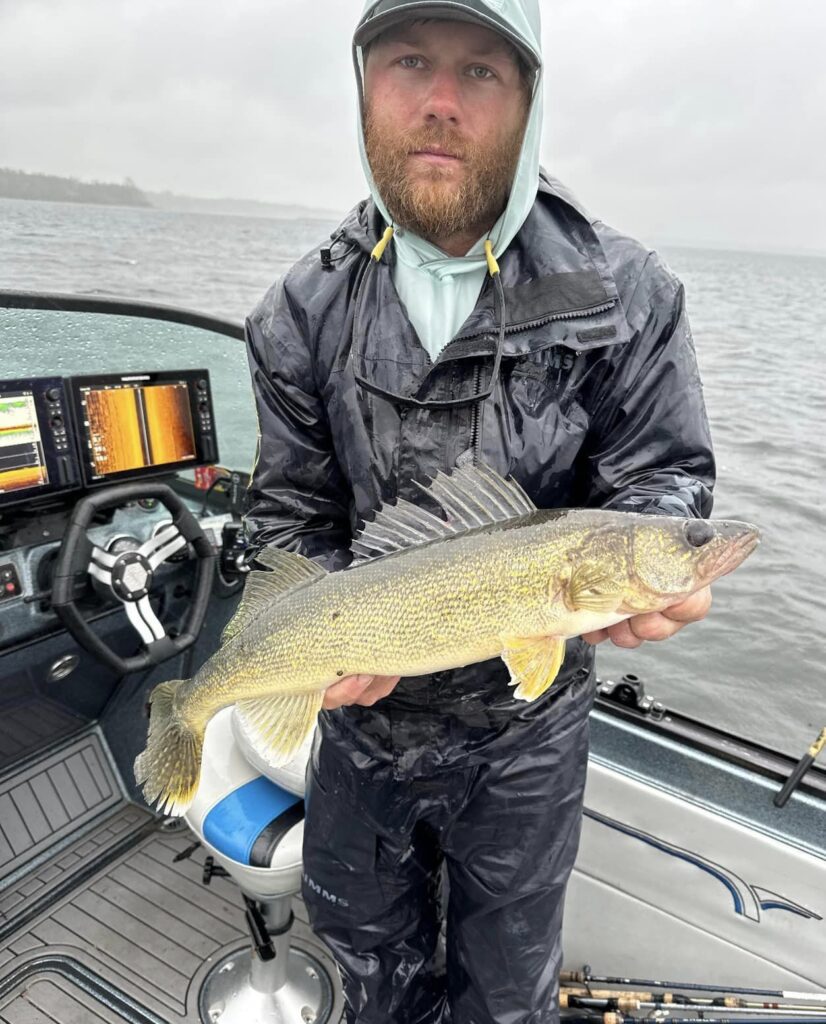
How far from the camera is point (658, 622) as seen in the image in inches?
76.4

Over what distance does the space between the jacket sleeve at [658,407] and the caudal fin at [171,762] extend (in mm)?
1613

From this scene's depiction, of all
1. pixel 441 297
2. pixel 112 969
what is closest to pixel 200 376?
pixel 441 297

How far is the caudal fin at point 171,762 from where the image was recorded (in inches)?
98.9

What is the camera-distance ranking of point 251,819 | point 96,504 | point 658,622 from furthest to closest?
1. point 96,504
2. point 251,819
3. point 658,622

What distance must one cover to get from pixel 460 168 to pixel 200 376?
2.13 metres

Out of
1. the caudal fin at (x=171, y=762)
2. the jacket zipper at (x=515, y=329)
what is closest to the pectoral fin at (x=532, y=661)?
the jacket zipper at (x=515, y=329)

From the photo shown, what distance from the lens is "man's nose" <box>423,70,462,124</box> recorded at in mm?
2057

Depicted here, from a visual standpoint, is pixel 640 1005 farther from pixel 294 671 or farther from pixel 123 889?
pixel 123 889

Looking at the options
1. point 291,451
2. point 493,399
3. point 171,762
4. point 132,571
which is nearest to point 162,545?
point 132,571

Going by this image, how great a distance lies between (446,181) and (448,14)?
15.9 inches

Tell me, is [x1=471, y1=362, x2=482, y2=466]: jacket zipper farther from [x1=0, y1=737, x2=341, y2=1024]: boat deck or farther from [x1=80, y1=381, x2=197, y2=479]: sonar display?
[x1=0, y1=737, x2=341, y2=1024]: boat deck

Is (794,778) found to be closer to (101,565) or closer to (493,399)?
(493,399)

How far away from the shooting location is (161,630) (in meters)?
3.46

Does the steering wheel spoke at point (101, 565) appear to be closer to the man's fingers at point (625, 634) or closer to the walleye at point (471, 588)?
the walleye at point (471, 588)
